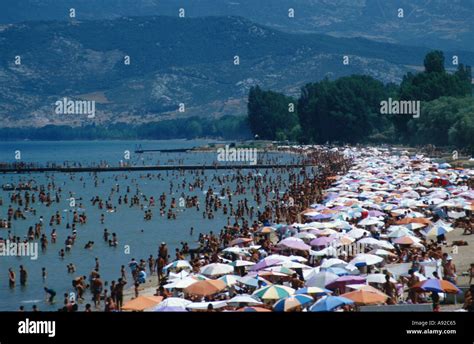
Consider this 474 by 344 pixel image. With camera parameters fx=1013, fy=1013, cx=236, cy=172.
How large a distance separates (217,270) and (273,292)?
6554 millimetres

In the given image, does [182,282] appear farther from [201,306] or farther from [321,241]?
[321,241]

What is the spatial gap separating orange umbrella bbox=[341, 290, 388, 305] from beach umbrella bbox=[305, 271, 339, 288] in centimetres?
255

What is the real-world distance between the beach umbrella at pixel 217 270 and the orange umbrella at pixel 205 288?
316cm

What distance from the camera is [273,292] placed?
24016 millimetres

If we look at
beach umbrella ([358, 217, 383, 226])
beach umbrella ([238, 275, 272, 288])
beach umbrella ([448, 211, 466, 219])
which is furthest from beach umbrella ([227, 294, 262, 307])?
beach umbrella ([448, 211, 466, 219])

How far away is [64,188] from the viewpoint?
11056cm

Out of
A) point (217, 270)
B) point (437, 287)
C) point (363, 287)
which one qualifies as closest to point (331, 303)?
point (363, 287)

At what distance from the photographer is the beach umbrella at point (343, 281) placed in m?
24.9

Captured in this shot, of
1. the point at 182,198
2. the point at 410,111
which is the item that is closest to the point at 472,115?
the point at 410,111

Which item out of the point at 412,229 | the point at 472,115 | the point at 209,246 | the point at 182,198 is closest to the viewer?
the point at 412,229
